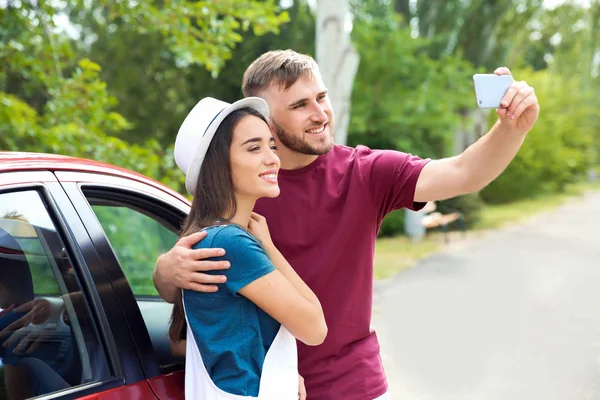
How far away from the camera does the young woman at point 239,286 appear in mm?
1881

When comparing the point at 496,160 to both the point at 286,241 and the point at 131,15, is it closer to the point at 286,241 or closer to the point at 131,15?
the point at 286,241

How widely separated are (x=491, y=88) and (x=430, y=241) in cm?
1411

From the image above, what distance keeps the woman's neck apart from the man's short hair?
0.51 m

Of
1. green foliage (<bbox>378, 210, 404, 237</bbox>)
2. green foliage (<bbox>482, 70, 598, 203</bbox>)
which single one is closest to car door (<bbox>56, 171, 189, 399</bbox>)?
green foliage (<bbox>378, 210, 404, 237</bbox>)

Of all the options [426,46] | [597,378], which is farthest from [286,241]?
[426,46]

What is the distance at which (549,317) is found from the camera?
8.74 metres

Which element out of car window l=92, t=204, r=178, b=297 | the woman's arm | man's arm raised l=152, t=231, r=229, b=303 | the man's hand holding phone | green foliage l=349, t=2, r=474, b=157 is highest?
green foliage l=349, t=2, r=474, b=157

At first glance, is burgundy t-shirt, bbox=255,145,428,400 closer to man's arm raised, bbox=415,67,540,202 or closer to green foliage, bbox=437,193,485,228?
man's arm raised, bbox=415,67,540,202

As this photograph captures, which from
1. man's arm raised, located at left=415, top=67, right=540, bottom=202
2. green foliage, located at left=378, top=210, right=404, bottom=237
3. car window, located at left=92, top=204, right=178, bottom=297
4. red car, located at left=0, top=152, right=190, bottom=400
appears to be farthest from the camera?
green foliage, located at left=378, top=210, right=404, bottom=237

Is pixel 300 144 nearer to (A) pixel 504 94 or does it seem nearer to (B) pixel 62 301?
(A) pixel 504 94

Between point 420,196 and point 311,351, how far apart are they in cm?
61

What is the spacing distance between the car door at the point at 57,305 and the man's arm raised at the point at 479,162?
1.05 m

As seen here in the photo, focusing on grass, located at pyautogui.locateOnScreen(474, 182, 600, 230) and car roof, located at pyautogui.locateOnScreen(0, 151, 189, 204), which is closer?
car roof, located at pyautogui.locateOnScreen(0, 151, 189, 204)

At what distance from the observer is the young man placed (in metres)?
2.34
